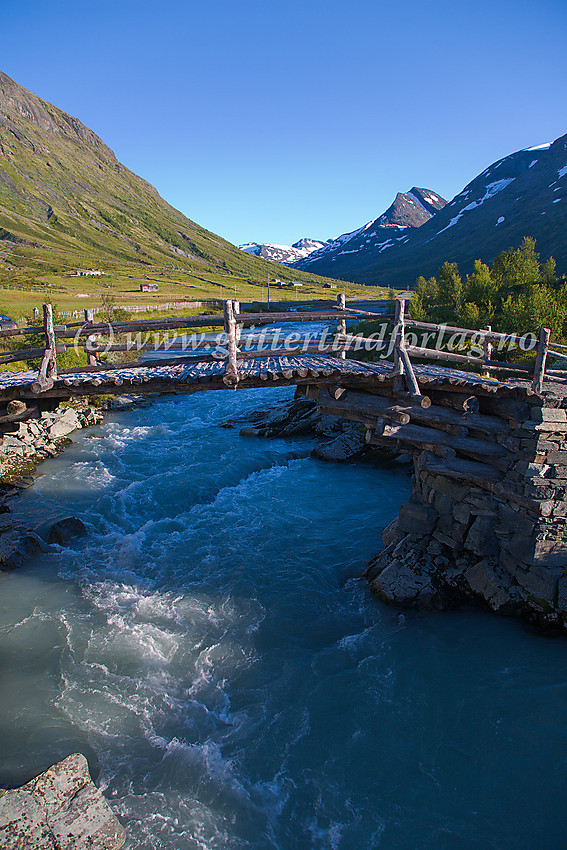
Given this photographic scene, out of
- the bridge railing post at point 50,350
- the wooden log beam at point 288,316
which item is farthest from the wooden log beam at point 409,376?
the bridge railing post at point 50,350

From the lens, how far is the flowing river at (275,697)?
641 centimetres

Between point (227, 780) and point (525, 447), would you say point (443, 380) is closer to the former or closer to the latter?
point (525, 447)

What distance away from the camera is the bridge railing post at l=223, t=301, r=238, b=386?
9.48 metres

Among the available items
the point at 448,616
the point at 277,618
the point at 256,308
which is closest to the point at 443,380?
the point at 448,616

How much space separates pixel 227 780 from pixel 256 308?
3730 inches

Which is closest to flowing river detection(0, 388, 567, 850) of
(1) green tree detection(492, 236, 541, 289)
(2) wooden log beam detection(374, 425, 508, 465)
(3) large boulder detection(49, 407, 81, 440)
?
(2) wooden log beam detection(374, 425, 508, 465)

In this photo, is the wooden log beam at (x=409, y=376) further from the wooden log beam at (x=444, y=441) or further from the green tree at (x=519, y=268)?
the green tree at (x=519, y=268)

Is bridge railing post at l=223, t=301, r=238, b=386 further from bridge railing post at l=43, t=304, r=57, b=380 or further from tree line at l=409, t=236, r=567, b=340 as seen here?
tree line at l=409, t=236, r=567, b=340

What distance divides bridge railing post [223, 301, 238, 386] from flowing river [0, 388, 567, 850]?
5339 mm

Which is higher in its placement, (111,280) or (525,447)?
(111,280)

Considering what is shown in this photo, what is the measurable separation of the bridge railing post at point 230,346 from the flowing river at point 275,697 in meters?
5.34

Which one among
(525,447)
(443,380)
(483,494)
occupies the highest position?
(443,380)

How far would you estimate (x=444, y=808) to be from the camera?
6445 millimetres

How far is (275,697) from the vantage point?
8289mm
